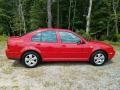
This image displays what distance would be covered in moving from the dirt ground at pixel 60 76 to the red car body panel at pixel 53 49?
410 mm

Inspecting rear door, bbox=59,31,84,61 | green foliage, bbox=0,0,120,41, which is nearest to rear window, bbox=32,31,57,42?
rear door, bbox=59,31,84,61

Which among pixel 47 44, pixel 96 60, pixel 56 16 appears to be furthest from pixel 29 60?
pixel 56 16

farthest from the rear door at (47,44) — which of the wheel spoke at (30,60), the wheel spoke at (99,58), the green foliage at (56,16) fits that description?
the green foliage at (56,16)

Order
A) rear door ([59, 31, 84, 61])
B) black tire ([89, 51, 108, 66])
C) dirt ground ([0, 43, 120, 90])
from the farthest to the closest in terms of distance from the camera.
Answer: black tire ([89, 51, 108, 66])
rear door ([59, 31, 84, 61])
dirt ground ([0, 43, 120, 90])

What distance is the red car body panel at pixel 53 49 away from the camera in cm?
1017

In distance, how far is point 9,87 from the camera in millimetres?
8086

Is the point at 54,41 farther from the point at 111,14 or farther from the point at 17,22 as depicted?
the point at 17,22

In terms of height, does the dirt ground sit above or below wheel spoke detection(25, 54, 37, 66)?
below

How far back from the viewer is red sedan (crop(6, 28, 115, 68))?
33.5 feet

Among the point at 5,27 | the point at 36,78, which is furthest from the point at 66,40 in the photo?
the point at 5,27

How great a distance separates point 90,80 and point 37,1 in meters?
24.5

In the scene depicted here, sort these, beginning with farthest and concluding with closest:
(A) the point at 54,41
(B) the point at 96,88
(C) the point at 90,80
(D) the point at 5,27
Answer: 1. (D) the point at 5,27
2. (A) the point at 54,41
3. (C) the point at 90,80
4. (B) the point at 96,88

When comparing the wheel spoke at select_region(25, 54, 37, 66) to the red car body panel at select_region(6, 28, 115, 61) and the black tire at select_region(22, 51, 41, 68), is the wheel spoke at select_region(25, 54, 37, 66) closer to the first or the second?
the black tire at select_region(22, 51, 41, 68)

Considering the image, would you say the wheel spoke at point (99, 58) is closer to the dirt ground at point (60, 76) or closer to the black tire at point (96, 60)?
the black tire at point (96, 60)
